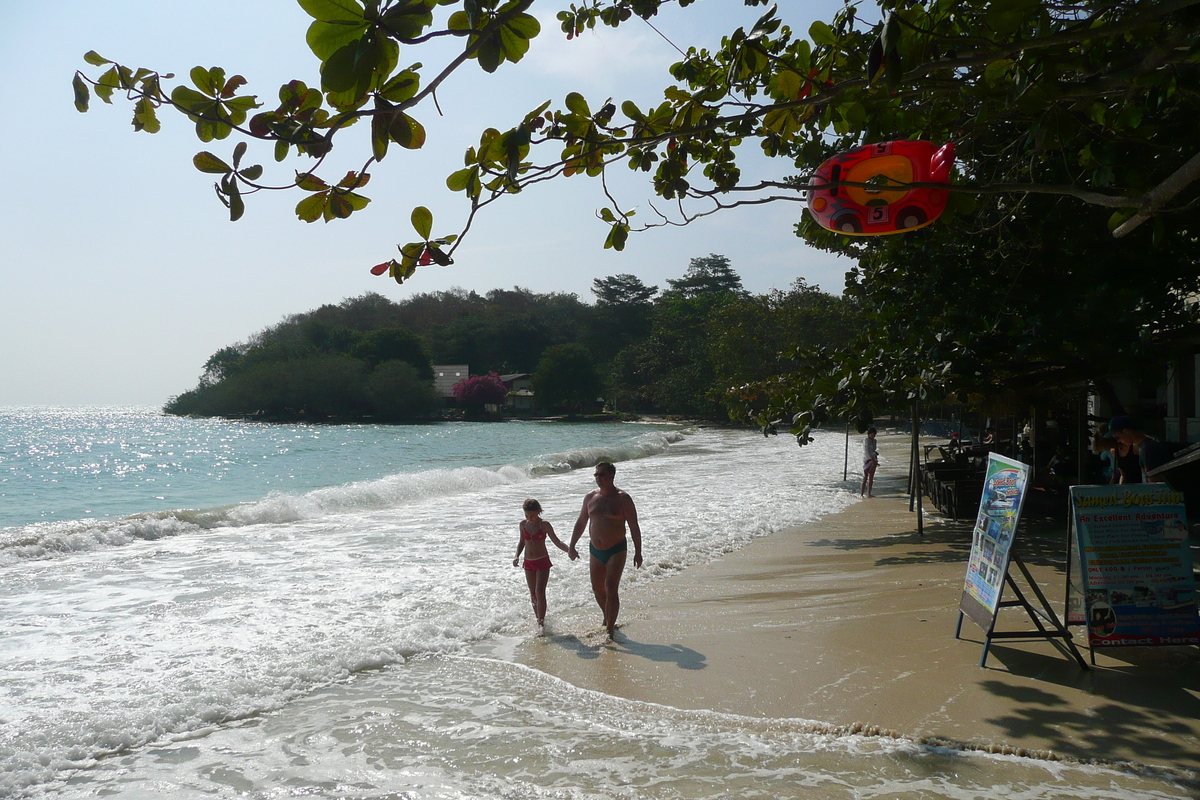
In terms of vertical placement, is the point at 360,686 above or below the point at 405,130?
below

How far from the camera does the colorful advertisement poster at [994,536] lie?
204 inches

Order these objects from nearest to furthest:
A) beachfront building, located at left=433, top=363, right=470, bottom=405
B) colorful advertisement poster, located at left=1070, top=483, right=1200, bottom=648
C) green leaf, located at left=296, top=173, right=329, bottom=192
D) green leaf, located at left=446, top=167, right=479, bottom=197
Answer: green leaf, located at left=296, top=173, right=329, bottom=192 < green leaf, located at left=446, top=167, right=479, bottom=197 < colorful advertisement poster, located at left=1070, top=483, right=1200, bottom=648 < beachfront building, located at left=433, top=363, right=470, bottom=405

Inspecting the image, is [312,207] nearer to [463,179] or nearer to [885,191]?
[463,179]

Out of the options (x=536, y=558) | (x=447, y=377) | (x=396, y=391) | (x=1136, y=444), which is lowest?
(x=536, y=558)

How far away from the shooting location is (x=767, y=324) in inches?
1919

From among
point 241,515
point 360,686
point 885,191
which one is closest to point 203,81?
point 885,191

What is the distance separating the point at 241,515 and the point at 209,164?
15.1m

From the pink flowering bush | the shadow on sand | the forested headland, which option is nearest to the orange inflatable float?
the shadow on sand

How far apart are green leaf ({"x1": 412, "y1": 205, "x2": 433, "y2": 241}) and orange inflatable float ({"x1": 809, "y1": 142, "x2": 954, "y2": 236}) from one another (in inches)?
85.0

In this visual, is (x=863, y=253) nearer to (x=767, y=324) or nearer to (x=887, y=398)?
(x=887, y=398)

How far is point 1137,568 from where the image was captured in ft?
16.8

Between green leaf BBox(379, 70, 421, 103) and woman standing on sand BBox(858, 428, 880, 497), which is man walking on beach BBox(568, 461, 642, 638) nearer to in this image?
green leaf BBox(379, 70, 421, 103)

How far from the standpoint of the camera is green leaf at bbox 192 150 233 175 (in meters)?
2.73

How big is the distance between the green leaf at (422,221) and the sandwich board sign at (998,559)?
3886 millimetres
